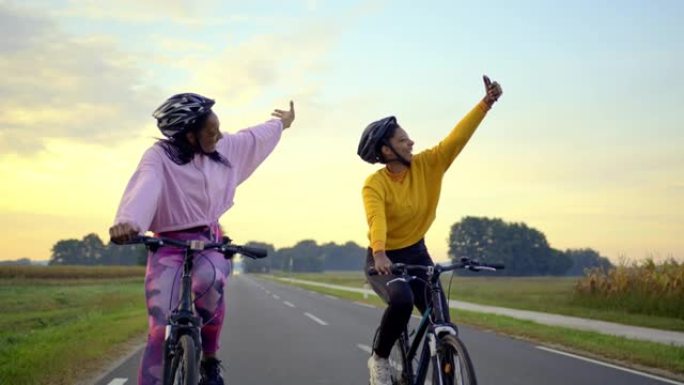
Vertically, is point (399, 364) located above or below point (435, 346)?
below

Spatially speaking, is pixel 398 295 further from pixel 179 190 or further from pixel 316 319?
pixel 316 319

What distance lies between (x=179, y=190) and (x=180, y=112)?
40cm

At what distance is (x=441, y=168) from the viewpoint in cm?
450

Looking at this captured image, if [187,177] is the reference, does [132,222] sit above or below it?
below

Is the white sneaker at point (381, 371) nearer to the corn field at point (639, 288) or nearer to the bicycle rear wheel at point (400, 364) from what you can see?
the bicycle rear wheel at point (400, 364)

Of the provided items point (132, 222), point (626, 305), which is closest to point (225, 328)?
point (132, 222)

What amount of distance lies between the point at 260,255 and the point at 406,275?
3.30ft

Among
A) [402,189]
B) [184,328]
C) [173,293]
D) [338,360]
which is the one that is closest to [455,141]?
[402,189]

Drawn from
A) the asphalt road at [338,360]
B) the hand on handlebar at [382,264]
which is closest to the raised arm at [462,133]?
the hand on handlebar at [382,264]

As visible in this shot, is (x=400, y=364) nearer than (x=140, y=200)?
No

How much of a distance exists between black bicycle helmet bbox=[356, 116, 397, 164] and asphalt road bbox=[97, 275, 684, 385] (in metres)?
3.22

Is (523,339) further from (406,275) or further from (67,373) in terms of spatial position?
(406,275)

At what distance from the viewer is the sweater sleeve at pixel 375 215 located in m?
4.02

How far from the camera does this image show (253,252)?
3516 mm
